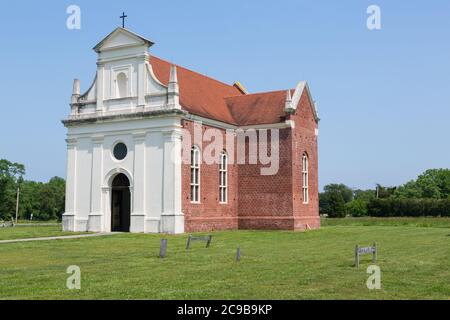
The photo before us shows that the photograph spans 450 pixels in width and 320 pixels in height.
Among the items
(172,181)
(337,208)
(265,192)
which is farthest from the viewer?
(337,208)

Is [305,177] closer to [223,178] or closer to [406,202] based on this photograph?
[223,178]

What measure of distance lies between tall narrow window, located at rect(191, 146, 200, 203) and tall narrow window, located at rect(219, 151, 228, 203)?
9.93 feet

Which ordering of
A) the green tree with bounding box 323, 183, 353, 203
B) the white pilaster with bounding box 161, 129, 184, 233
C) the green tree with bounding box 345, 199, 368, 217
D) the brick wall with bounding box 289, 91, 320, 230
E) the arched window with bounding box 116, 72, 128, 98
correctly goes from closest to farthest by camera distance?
1. the white pilaster with bounding box 161, 129, 184, 233
2. the arched window with bounding box 116, 72, 128, 98
3. the brick wall with bounding box 289, 91, 320, 230
4. the green tree with bounding box 345, 199, 368, 217
5. the green tree with bounding box 323, 183, 353, 203

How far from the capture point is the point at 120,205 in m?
35.0

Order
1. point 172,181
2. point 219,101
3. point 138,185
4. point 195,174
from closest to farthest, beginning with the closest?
point 172,181 < point 138,185 < point 195,174 < point 219,101

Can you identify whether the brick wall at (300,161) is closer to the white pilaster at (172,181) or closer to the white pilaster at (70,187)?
the white pilaster at (172,181)

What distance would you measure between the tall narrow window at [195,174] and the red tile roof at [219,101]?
241cm

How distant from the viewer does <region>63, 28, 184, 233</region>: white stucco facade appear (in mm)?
32344

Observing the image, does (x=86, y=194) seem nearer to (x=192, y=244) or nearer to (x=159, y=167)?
(x=159, y=167)

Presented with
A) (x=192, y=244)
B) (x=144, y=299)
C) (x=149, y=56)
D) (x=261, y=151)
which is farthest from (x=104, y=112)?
(x=144, y=299)

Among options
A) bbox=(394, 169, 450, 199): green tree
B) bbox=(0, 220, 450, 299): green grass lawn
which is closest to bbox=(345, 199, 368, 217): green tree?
bbox=(394, 169, 450, 199): green tree

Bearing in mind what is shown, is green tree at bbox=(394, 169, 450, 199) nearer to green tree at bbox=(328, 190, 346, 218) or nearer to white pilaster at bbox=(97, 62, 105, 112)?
green tree at bbox=(328, 190, 346, 218)

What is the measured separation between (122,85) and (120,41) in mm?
2729

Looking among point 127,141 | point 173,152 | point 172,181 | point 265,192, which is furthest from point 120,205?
point 265,192
